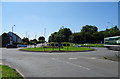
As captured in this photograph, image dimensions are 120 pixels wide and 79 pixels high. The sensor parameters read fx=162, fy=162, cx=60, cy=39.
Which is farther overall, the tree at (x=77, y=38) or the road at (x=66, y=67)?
the tree at (x=77, y=38)

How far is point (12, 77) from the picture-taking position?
7.55 meters

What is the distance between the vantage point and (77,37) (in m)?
107

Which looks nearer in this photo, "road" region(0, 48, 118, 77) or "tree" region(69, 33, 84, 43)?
"road" region(0, 48, 118, 77)

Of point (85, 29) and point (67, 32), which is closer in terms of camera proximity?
point (85, 29)

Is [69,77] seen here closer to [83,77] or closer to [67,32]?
[83,77]

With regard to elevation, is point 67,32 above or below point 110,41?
above

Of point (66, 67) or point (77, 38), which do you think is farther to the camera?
point (77, 38)

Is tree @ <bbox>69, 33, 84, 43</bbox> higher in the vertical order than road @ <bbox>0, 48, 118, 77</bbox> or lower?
higher

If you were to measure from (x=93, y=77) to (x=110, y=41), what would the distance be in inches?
1452

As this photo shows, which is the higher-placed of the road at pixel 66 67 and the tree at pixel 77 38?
the tree at pixel 77 38

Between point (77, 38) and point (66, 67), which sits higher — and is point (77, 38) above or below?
above

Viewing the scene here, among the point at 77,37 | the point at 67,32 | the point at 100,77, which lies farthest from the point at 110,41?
the point at 67,32

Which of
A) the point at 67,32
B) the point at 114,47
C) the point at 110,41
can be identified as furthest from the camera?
the point at 67,32

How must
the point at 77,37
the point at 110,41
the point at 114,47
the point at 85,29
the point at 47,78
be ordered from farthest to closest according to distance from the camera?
the point at 85,29 < the point at 77,37 < the point at 110,41 < the point at 114,47 < the point at 47,78
